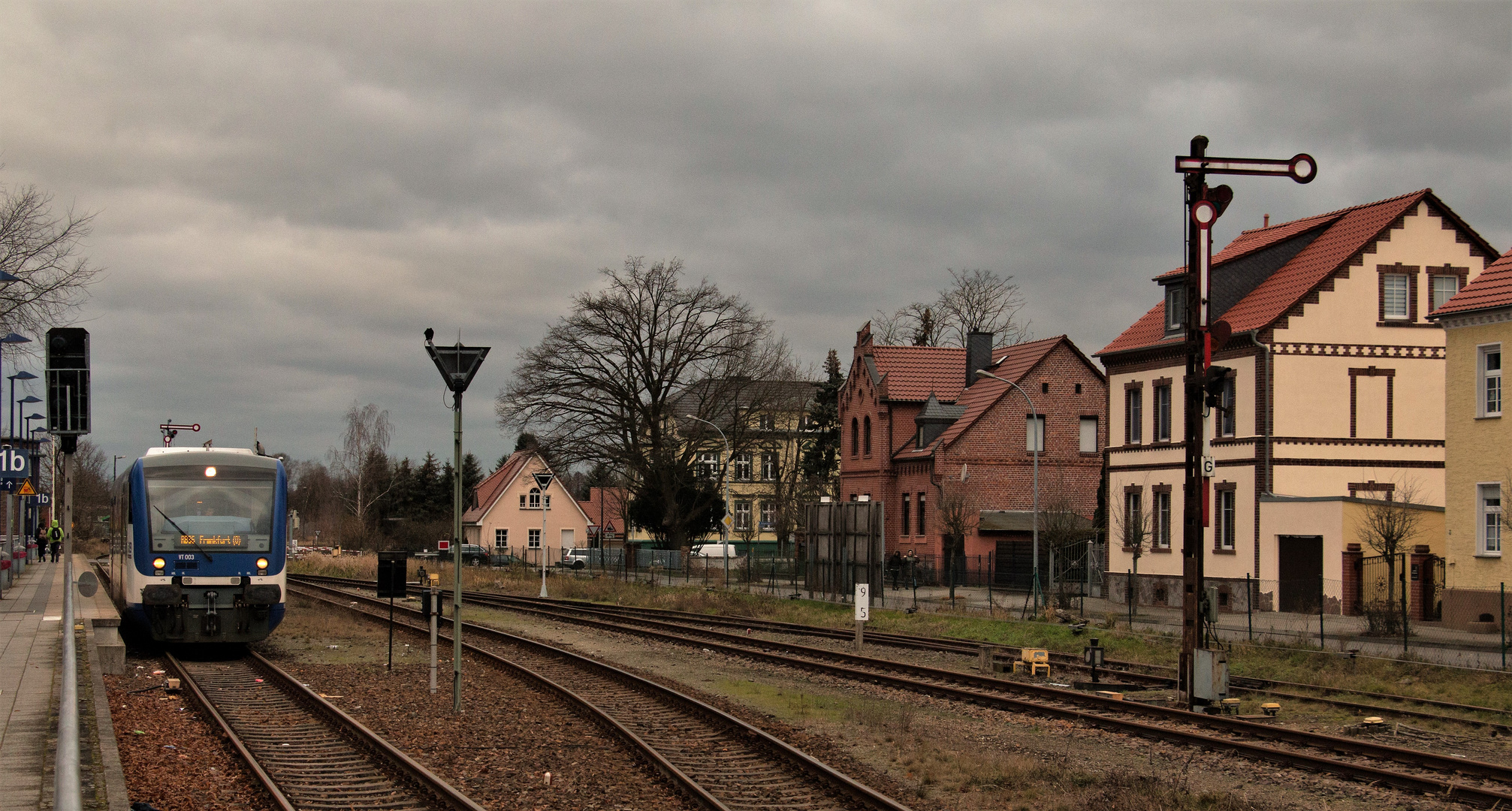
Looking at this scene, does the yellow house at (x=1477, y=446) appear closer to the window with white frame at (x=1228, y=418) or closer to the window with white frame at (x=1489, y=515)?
the window with white frame at (x=1489, y=515)

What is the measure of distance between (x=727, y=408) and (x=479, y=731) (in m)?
53.2

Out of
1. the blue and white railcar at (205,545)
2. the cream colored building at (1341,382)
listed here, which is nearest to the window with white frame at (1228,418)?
the cream colored building at (1341,382)

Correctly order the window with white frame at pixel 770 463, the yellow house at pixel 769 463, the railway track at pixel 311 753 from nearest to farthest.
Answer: the railway track at pixel 311 753
the yellow house at pixel 769 463
the window with white frame at pixel 770 463

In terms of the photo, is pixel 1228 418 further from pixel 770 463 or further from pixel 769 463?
pixel 769 463

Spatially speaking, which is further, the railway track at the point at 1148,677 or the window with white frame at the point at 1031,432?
the window with white frame at the point at 1031,432

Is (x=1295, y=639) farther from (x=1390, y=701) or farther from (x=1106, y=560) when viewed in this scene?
(x=1106, y=560)

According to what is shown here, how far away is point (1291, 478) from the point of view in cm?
3641

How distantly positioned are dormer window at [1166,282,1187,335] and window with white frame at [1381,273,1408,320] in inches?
212

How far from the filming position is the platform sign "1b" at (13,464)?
90.6 feet

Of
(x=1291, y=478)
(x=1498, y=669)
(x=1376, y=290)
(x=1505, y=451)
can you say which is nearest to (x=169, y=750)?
(x=1498, y=669)

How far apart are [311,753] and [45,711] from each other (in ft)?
9.76

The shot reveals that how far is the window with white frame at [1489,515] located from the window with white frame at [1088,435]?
88.9ft

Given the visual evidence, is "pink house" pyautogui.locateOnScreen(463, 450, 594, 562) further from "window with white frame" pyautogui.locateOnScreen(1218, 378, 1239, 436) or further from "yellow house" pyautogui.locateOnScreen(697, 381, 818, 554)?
"window with white frame" pyautogui.locateOnScreen(1218, 378, 1239, 436)

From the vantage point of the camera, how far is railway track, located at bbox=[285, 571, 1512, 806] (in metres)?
11.9
